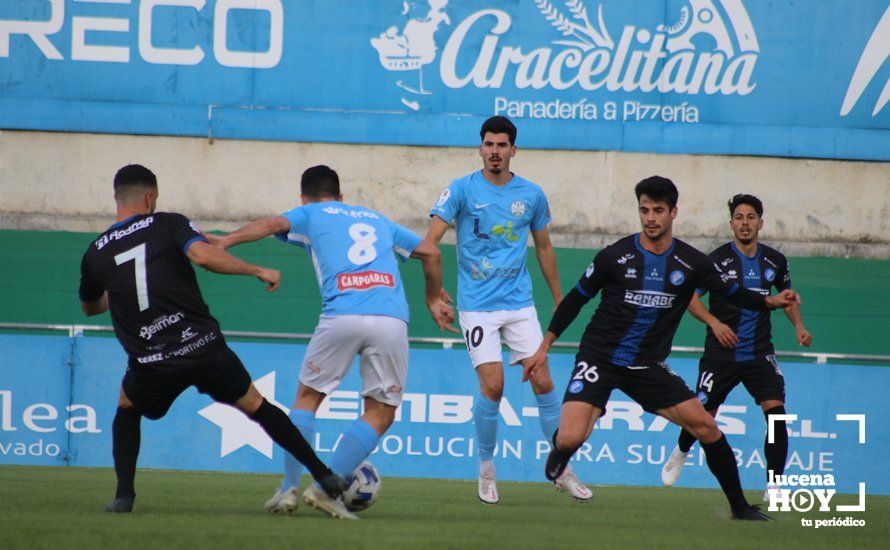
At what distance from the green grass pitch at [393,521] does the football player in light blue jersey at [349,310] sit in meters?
0.45

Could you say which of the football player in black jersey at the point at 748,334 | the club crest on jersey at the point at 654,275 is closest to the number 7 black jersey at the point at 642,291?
the club crest on jersey at the point at 654,275

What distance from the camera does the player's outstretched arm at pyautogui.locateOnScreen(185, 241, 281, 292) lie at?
243 inches

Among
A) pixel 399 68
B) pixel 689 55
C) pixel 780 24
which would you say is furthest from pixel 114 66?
pixel 780 24

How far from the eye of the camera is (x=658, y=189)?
700 centimetres

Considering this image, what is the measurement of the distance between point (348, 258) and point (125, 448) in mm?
1601

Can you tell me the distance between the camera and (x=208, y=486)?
8883mm

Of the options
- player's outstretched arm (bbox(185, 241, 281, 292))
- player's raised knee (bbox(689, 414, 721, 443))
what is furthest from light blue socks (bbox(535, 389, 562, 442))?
player's outstretched arm (bbox(185, 241, 281, 292))

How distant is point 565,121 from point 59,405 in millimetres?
8336

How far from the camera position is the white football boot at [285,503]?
665cm

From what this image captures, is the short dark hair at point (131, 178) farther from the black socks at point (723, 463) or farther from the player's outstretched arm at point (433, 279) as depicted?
the black socks at point (723, 463)

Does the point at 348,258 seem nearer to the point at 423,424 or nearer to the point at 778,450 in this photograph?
the point at 778,450

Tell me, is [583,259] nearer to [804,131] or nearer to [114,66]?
[804,131]

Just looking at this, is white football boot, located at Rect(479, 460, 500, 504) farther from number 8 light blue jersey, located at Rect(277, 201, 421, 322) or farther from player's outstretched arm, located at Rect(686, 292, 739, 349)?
number 8 light blue jersey, located at Rect(277, 201, 421, 322)

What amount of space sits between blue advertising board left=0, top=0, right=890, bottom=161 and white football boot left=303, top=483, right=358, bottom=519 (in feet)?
35.1
